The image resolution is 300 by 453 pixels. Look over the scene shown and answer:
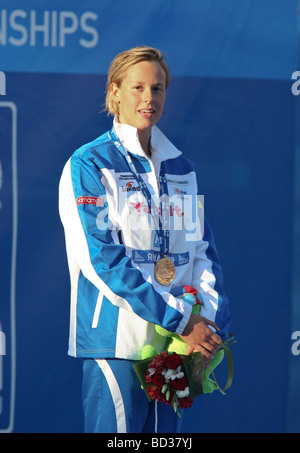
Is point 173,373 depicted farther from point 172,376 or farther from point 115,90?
point 115,90

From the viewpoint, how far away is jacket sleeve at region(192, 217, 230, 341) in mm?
2422

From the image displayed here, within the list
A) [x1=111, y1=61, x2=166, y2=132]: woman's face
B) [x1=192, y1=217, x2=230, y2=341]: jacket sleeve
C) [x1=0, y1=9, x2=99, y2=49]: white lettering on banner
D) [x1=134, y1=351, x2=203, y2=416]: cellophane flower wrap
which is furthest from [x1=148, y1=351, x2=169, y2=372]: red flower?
[x1=0, y1=9, x2=99, y2=49]: white lettering on banner

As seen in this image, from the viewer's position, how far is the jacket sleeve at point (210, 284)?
2.42 m

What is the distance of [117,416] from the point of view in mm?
2305

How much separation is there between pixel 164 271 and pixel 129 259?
0.17 m

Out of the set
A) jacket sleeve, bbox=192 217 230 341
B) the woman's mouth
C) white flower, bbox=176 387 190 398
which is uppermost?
the woman's mouth

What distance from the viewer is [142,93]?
2439 mm

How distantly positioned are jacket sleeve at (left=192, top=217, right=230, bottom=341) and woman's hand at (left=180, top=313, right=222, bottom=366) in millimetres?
88

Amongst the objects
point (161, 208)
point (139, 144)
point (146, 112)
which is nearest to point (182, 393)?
point (161, 208)

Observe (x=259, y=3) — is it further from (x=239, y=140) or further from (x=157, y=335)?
(x=157, y=335)

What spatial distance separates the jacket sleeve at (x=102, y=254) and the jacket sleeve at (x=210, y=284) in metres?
0.19

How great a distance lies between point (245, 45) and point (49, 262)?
133 cm

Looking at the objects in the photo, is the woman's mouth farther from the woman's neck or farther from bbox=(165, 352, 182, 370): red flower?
bbox=(165, 352, 182, 370): red flower

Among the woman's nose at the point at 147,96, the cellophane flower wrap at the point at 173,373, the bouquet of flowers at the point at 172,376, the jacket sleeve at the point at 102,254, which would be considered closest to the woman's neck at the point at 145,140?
the woman's nose at the point at 147,96
